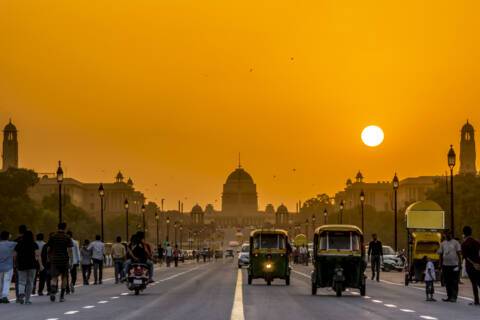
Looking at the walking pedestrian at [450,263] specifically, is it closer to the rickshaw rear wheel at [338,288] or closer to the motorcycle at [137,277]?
the rickshaw rear wheel at [338,288]

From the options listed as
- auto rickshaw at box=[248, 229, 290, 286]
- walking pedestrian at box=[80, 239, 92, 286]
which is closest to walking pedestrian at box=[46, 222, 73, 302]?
walking pedestrian at box=[80, 239, 92, 286]

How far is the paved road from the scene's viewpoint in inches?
1128

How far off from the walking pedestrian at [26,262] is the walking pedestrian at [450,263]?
36.7 ft

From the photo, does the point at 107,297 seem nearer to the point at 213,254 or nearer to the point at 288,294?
the point at 288,294

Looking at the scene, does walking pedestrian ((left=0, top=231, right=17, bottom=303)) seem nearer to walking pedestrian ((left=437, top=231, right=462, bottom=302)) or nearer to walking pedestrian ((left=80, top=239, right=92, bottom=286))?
walking pedestrian ((left=437, top=231, right=462, bottom=302))

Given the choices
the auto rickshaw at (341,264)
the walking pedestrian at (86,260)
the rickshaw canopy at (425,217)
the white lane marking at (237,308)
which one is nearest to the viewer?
the white lane marking at (237,308)

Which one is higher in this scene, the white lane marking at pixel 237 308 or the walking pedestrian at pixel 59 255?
the walking pedestrian at pixel 59 255

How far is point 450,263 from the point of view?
3656cm

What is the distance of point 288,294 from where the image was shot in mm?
41062

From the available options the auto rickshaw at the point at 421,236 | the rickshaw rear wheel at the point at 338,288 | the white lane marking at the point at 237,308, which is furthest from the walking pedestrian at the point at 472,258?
the auto rickshaw at the point at 421,236

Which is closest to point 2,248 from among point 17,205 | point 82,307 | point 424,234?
point 82,307

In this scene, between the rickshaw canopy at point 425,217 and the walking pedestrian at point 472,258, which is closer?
the walking pedestrian at point 472,258

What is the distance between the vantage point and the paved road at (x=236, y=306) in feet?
94.0

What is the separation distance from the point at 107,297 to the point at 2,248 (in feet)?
14.8
